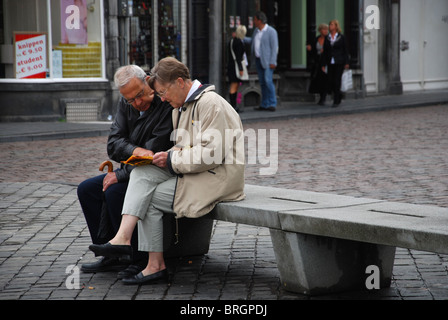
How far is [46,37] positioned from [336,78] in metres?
6.40

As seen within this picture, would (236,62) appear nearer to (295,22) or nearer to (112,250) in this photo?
(295,22)

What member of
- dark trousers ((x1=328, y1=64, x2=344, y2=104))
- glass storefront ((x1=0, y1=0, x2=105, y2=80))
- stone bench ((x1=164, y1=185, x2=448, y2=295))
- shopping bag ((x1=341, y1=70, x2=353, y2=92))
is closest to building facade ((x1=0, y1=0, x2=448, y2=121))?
glass storefront ((x1=0, y1=0, x2=105, y2=80))

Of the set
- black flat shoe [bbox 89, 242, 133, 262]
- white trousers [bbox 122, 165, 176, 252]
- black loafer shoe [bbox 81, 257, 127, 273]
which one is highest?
white trousers [bbox 122, 165, 176, 252]

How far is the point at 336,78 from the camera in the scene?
19.0 m

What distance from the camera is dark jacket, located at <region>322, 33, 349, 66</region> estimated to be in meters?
18.8

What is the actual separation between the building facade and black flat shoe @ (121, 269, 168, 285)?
37.2ft

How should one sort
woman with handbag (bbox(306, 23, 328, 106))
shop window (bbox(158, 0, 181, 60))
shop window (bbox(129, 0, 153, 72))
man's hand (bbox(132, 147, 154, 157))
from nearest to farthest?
man's hand (bbox(132, 147, 154, 157)) → shop window (bbox(129, 0, 153, 72)) → shop window (bbox(158, 0, 181, 60)) → woman with handbag (bbox(306, 23, 328, 106))

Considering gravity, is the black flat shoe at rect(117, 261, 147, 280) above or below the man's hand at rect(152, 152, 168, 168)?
below

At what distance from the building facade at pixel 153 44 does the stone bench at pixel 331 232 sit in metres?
11.6

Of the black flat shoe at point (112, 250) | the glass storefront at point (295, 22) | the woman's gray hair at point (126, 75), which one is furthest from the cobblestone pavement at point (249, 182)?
the glass storefront at point (295, 22)

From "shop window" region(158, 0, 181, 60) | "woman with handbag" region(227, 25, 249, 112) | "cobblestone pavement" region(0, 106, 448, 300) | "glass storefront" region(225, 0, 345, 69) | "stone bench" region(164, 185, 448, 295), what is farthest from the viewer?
"glass storefront" region(225, 0, 345, 69)

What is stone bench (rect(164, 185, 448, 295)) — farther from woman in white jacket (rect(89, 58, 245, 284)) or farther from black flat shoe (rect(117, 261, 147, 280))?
black flat shoe (rect(117, 261, 147, 280))
